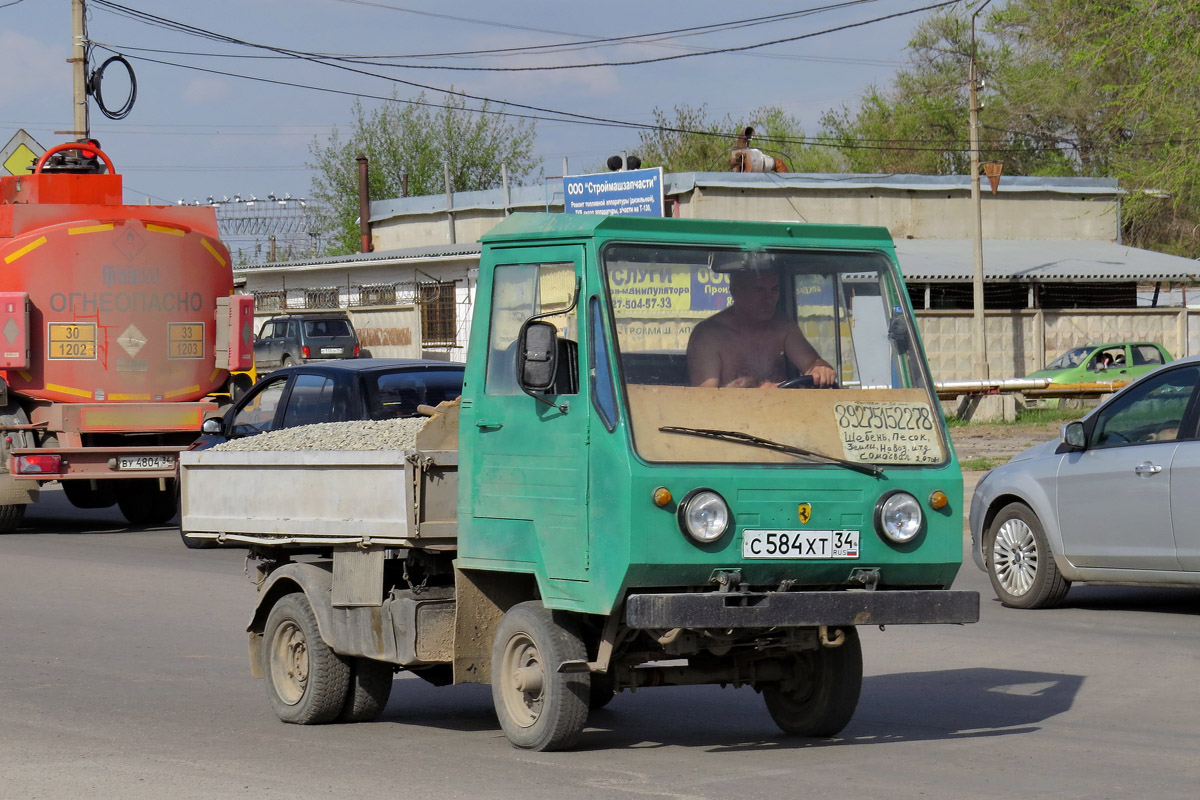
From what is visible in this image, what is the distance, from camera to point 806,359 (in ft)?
22.1

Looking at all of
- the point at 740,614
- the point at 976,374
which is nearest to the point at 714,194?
the point at 976,374

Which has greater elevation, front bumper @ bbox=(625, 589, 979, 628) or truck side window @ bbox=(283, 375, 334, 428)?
truck side window @ bbox=(283, 375, 334, 428)

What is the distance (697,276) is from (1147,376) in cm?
507

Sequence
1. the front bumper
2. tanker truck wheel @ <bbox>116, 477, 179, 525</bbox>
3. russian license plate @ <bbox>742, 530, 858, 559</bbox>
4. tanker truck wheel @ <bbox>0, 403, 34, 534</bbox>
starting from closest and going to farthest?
the front bumper → russian license plate @ <bbox>742, 530, 858, 559</bbox> → tanker truck wheel @ <bbox>0, 403, 34, 534</bbox> → tanker truck wheel @ <bbox>116, 477, 179, 525</bbox>

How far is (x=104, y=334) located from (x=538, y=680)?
41.0 ft

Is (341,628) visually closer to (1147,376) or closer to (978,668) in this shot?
(978,668)

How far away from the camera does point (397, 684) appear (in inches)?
361

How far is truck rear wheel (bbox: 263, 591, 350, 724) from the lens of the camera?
301 inches

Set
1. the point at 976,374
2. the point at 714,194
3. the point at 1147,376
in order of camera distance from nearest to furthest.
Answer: the point at 1147,376
the point at 976,374
the point at 714,194

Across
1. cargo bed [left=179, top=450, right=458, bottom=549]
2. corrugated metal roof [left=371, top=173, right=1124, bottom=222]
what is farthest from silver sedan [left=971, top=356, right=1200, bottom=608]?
corrugated metal roof [left=371, top=173, right=1124, bottom=222]

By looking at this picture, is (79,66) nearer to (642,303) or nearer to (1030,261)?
(1030,261)

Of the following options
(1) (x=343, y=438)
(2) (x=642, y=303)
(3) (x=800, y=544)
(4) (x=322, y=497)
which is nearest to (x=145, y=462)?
(1) (x=343, y=438)

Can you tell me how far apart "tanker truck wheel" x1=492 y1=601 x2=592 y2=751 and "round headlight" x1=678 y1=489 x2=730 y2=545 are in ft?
2.42

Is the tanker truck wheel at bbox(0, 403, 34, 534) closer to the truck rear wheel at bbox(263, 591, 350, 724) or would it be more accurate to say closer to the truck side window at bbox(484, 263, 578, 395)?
the truck rear wheel at bbox(263, 591, 350, 724)
